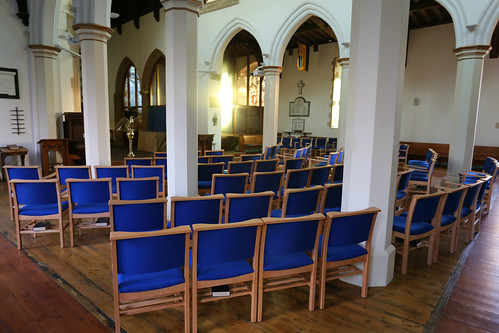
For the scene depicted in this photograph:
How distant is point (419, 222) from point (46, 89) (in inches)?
311

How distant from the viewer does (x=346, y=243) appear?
2328 millimetres

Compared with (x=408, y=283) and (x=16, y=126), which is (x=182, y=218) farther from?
(x=16, y=126)

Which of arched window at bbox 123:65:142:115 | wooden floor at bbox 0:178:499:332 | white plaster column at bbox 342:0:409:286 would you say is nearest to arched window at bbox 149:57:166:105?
arched window at bbox 123:65:142:115

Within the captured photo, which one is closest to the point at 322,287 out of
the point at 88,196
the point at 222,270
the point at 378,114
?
the point at 222,270

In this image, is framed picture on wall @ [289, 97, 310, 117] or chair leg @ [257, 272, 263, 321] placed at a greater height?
framed picture on wall @ [289, 97, 310, 117]

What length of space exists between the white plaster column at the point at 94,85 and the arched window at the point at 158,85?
8.36 m

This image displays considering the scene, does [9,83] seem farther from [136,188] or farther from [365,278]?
[365,278]

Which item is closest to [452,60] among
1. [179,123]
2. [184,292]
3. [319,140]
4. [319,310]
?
[319,140]

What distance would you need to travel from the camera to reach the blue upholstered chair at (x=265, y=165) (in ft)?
16.3

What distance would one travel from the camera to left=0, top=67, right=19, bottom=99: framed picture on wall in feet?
22.6

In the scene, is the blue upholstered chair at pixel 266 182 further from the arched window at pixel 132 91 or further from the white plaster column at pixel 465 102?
the arched window at pixel 132 91

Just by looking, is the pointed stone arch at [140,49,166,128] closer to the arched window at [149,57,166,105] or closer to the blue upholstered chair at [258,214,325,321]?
the arched window at [149,57,166,105]

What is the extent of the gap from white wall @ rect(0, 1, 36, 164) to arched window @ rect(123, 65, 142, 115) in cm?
771

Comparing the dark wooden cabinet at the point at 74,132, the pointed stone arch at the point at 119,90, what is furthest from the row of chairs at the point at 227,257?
the pointed stone arch at the point at 119,90
